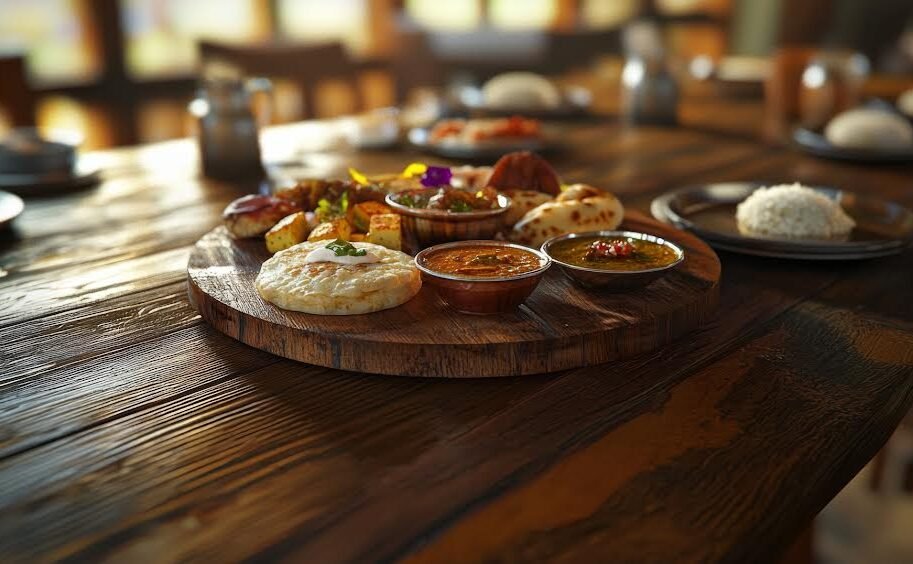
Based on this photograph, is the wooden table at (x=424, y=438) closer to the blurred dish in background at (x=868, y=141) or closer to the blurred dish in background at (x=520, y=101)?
the blurred dish in background at (x=868, y=141)

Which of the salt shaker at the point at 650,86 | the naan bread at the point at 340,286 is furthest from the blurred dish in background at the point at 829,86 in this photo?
the naan bread at the point at 340,286

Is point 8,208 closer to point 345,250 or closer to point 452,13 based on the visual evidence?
point 345,250

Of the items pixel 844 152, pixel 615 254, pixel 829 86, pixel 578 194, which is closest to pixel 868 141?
pixel 844 152

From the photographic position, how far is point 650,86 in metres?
3.21

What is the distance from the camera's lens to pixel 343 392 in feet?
3.55

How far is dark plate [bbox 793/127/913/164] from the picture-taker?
8.23 ft

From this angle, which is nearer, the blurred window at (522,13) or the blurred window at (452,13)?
the blurred window at (452,13)

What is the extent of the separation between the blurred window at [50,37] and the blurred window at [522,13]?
333 centimetres

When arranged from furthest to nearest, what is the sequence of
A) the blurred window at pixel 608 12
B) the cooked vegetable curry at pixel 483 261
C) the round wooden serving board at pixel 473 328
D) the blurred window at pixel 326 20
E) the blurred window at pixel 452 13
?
the blurred window at pixel 608 12 < the blurred window at pixel 452 13 < the blurred window at pixel 326 20 < the cooked vegetable curry at pixel 483 261 < the round wooden serving board at pixel 473 328

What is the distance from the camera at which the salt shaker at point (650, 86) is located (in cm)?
316

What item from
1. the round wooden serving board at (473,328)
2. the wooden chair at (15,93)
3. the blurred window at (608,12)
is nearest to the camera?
the round wooden serving board at (473,328)

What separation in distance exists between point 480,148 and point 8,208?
1.23 m

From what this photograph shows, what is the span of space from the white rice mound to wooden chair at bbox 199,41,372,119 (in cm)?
244

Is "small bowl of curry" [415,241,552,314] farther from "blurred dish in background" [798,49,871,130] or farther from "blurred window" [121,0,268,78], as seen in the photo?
"blurred window" [121,0,268,78]
